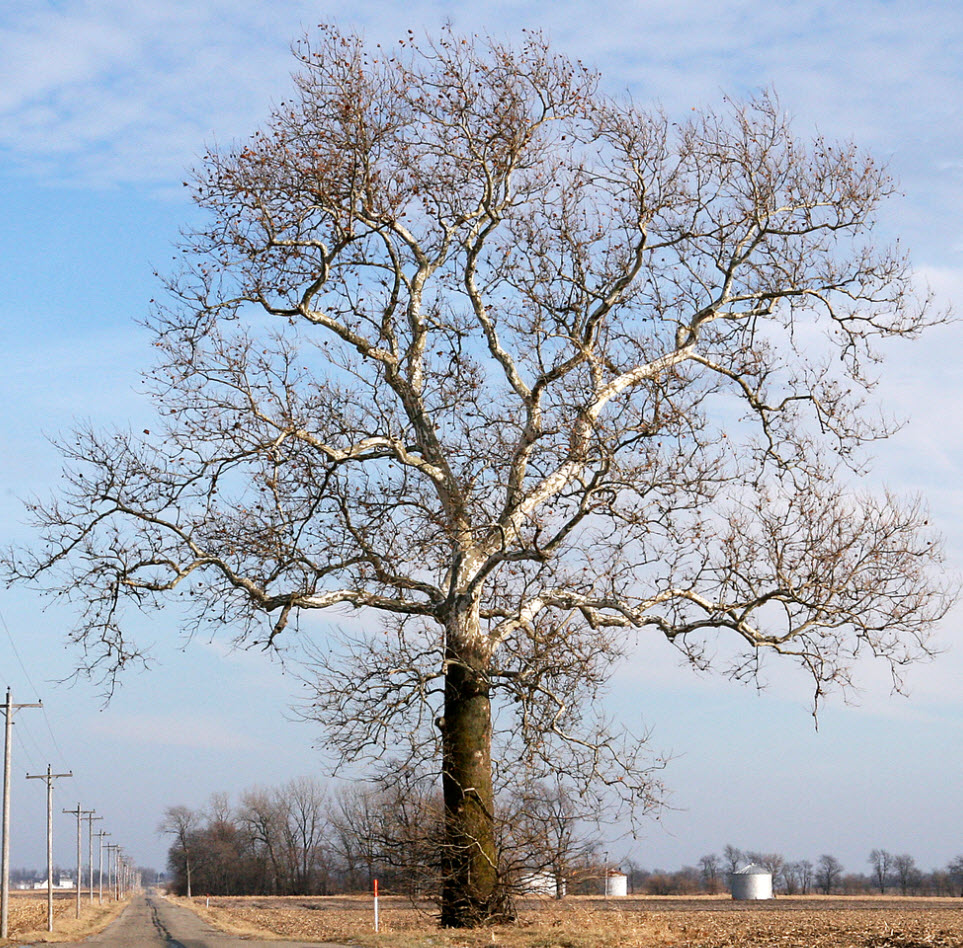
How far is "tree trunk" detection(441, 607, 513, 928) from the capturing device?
16.5m

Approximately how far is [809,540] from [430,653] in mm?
5549

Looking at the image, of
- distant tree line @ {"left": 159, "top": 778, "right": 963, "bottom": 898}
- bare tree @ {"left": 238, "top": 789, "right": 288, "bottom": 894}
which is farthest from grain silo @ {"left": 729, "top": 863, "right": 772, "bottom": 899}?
bare tree @ {"left": 238, "top": 789, "right": 288, "bottom": 894}

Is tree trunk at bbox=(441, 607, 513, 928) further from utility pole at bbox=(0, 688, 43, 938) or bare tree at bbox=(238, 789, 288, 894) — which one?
bare tree at bbox=(238, 789, 288, 894)

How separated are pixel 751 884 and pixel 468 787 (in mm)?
45406

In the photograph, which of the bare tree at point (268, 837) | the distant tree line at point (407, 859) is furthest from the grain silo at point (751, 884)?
the bare tree at point (268, 837)

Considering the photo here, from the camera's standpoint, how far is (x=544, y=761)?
56.3ft

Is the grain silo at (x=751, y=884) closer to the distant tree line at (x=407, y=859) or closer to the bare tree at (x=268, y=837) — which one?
the distant tree line at (x=407, y=859)

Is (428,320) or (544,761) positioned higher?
(428,320)

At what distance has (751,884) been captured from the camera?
57281mm

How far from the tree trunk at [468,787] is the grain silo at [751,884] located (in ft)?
145

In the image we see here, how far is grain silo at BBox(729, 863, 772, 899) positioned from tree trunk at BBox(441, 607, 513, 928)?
145 feet

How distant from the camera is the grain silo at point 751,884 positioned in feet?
187

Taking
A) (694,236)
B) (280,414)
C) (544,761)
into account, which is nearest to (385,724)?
(544,761)

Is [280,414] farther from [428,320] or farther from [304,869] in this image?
[304,869]
